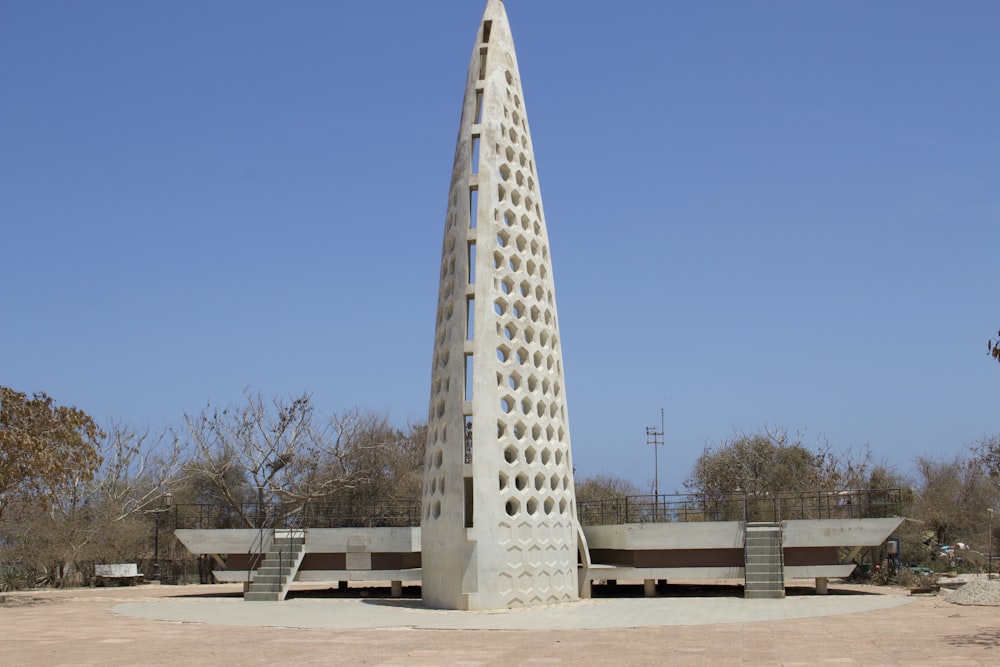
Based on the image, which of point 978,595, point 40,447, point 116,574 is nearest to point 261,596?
point 40,447

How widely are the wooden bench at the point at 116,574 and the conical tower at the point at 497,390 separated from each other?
14438 mm

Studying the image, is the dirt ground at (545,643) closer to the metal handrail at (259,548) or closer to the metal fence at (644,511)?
the metal handrail at (259,548)

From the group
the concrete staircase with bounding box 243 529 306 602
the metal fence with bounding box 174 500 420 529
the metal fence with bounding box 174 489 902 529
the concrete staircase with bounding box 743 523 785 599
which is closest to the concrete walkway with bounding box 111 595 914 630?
the concrete staircase with bounding box 743 523 785 599

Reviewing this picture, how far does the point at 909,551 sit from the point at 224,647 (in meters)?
24.0

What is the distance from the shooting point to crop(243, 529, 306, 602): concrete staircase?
2388 cm

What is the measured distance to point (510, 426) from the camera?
66.8ft

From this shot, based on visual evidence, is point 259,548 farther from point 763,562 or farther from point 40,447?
point 763,562

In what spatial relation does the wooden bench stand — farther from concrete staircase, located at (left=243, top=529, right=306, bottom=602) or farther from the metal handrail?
concrete staircase, located at (left=243, top=529, right=306, bottom=602)

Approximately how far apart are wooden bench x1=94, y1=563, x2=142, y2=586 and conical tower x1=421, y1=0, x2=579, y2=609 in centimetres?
1444

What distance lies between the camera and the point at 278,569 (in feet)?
79.3

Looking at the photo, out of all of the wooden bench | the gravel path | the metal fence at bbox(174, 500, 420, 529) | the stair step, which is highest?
the metal fence at bbox(174, 500, 420, 529)

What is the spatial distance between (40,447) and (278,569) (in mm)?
6476

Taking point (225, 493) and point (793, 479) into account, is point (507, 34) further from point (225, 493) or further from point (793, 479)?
point (793, 479)

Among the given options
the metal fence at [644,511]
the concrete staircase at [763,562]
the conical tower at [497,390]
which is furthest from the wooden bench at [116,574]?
the concrete staircase at [763,562]
